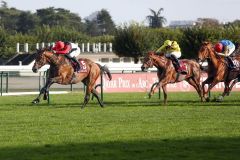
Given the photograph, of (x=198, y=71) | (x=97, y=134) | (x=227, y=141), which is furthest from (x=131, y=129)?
(x=198, y=71)

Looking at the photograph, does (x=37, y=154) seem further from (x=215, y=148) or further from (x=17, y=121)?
(x=17, y=121)

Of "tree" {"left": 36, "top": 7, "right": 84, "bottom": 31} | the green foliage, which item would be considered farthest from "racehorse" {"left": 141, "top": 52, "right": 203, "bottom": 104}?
"tree" {"left": 36, "top": 7, "right": 84, "bottom": 31}

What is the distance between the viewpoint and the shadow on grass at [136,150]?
12234 millimetres

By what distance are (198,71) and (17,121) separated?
11736mm

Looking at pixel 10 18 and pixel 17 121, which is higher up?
pixel 10 18

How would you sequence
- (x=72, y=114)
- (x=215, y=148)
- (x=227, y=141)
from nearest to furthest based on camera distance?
(x=215, y=148), (x=227, y=141), (x=72, y=114)

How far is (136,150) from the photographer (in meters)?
13.0

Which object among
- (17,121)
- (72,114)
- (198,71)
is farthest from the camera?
(198,71)

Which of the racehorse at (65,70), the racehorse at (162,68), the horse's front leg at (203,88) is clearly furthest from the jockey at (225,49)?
the racehorse at (65,70)

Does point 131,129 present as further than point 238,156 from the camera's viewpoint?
Yes

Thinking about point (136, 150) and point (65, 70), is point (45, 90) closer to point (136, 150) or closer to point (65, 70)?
point (65, 70)

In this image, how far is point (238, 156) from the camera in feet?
40.2

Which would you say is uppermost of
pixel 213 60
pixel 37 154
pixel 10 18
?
pixel 10 18

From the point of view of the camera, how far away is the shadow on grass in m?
12.2
